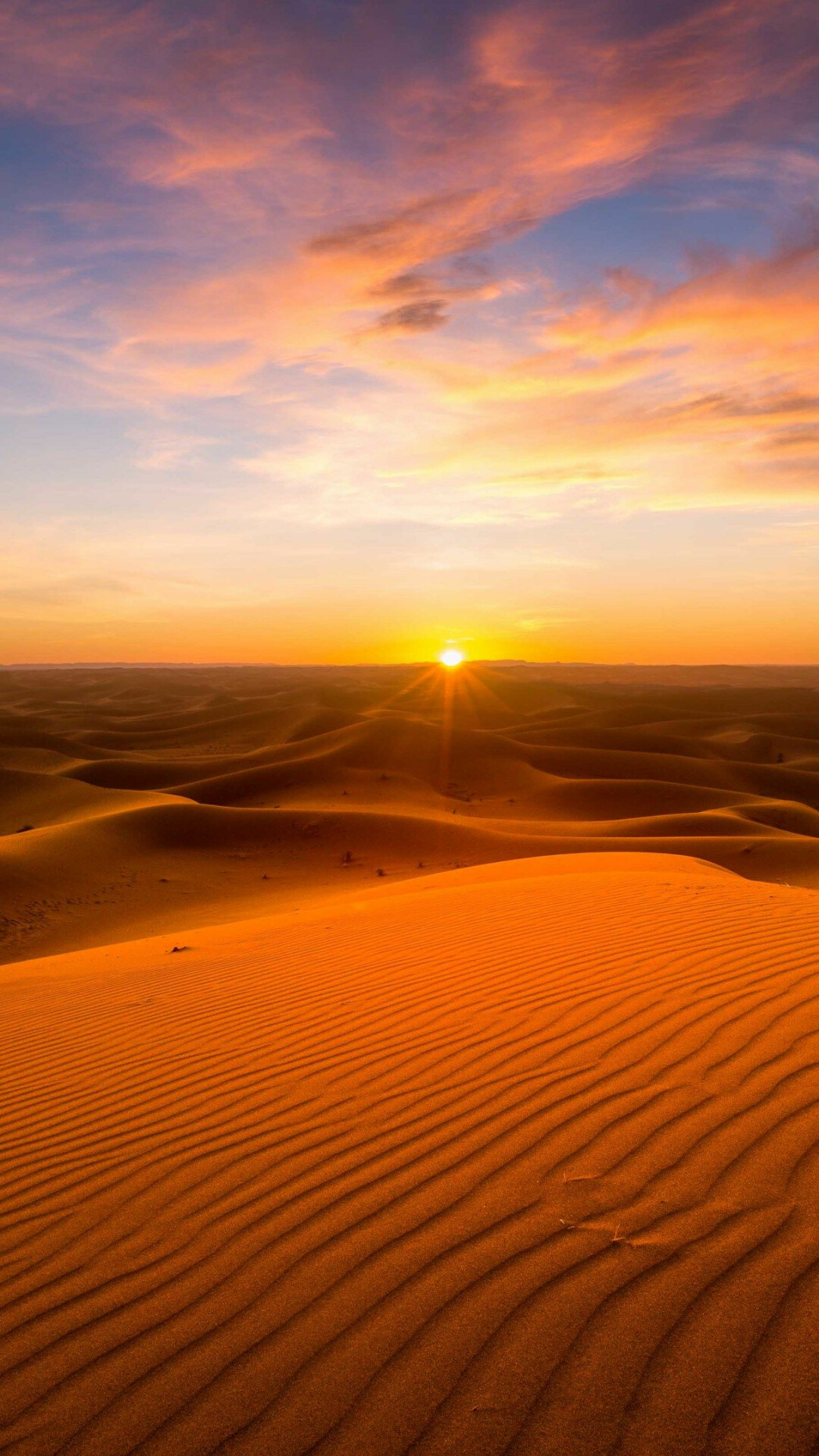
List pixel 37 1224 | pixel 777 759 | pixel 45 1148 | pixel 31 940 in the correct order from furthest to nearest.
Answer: pixel 777 759, pixel 31 940, pixel 45 1148, pixel 37 1224

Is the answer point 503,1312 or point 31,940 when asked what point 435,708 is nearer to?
point 31,940

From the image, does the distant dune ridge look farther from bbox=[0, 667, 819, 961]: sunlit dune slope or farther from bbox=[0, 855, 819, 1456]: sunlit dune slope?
bbox=[0, 667, 819, 961]: sunlit dune slope

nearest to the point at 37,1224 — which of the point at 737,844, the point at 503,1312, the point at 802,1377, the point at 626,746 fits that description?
the point at 503,1312

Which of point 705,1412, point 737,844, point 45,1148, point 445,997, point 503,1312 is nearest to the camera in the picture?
point 705,1412

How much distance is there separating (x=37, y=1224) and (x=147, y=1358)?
1.07 meters

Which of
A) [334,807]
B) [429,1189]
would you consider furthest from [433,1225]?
[334,807]

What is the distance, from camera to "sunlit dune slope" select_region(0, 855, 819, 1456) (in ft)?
6.84

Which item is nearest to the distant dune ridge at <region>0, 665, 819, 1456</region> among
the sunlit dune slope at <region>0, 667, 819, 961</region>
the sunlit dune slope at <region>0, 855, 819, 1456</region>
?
the sunlit dune slope at <region>0, 855, 819, 1456</region>

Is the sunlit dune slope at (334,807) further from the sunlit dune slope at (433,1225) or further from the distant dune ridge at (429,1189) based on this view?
the sunlit dune slope at (433,1225)

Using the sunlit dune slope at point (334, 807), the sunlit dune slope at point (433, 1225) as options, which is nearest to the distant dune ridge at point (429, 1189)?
the sunlit dune slope at point (433, 1225)

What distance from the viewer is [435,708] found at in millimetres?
79438

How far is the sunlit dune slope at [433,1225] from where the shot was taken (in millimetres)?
2086

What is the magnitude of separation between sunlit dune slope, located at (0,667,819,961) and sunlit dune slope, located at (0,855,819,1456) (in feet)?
39.6

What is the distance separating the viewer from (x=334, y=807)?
27.6m
